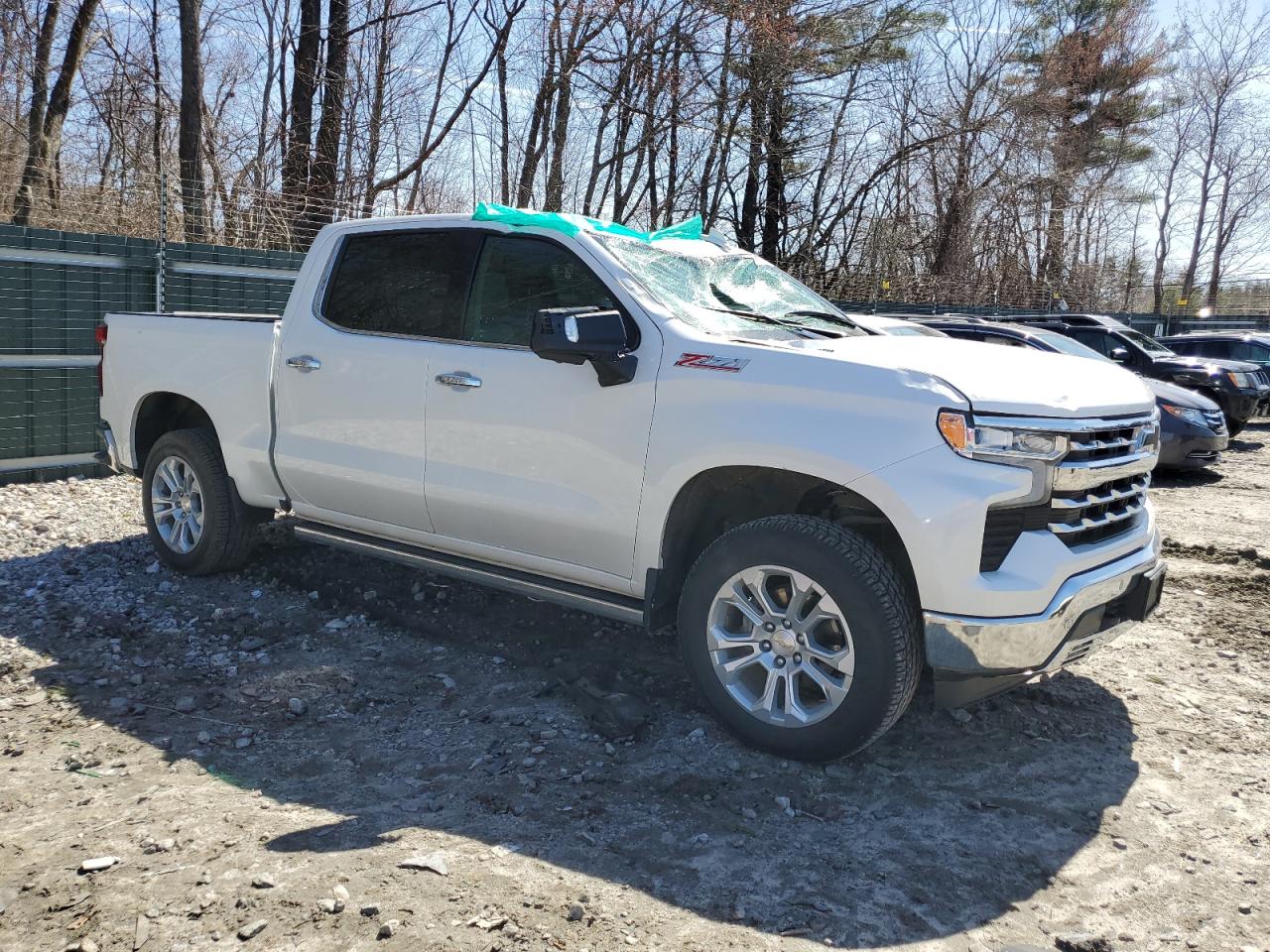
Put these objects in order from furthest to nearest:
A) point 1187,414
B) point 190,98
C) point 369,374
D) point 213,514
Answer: point 190,98
point 1187,414
point 213,514
point 369,374

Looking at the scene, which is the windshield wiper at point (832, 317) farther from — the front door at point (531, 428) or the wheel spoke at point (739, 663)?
the wheel spoke at point (739, 663)

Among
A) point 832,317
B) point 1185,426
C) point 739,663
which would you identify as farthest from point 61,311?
point 1185,426

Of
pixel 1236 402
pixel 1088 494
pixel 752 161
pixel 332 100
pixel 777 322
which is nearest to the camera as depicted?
pixel 1088 494

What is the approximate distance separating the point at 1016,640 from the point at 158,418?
513 cm

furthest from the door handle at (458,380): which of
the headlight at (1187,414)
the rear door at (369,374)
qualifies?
the headlight at (1187,414)

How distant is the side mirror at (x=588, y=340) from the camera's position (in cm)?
399

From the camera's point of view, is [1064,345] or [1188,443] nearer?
[1188,443]

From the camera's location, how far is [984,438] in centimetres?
346

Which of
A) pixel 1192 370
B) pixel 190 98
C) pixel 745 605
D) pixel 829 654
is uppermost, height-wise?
pixel 190 98

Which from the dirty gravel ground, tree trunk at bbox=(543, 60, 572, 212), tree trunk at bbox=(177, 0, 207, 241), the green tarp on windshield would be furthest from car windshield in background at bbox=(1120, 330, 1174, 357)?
tree trunk at bbox=(177, 0, 207, 241)

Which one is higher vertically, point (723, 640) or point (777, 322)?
point (777, 322)

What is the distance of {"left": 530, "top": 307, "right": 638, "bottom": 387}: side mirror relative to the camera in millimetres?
3987

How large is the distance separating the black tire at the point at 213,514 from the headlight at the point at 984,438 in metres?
4.01

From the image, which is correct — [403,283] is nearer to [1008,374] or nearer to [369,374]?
[369,374]
